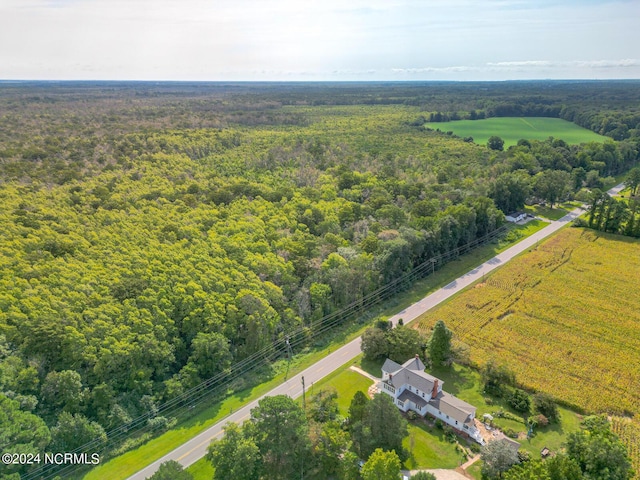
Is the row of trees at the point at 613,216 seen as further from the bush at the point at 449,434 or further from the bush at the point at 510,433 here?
the bush at the point at 449,434

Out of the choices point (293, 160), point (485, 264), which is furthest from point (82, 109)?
point (485, 264)

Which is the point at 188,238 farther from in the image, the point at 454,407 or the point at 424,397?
the point at 454,407

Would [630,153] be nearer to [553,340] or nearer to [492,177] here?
[492,177]

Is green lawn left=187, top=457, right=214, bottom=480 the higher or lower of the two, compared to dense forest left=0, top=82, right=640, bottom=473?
lower

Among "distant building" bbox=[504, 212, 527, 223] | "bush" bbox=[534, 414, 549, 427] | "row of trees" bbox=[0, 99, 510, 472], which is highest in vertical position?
"row of trees" bbox=[0, 99, 510, 472]

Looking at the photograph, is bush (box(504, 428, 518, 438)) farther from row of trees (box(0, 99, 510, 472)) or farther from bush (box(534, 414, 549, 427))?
row of trees (box(0, 99, 510, 472))

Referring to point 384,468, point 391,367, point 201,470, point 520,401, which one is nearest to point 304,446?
point 384,468

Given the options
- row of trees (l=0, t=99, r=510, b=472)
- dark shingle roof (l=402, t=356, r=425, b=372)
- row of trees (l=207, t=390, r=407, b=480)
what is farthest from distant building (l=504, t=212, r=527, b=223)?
row of trees (l=207, t=390, r=407, b=480)

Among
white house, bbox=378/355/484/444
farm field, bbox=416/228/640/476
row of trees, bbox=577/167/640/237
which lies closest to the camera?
white house, bbox=378/355/484/444

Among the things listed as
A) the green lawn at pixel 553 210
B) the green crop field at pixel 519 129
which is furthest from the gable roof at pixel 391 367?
the green crop field at pixel 519 129
